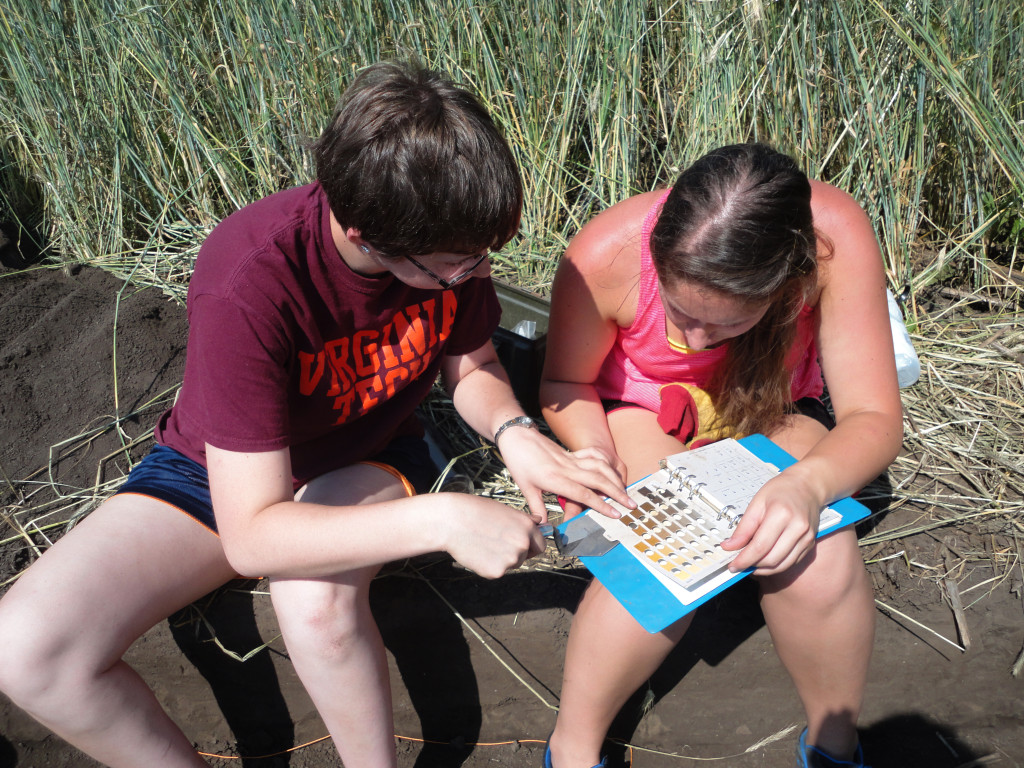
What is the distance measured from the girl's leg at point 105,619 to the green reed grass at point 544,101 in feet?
5.00

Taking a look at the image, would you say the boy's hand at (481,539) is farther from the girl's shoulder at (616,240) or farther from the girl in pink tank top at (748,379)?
the girl's shoulder at (616,240)

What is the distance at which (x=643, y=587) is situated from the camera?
1.33m

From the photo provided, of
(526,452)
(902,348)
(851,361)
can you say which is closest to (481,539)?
(526,452)

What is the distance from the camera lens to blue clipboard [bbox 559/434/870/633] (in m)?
1.27

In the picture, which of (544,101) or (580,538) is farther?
(544,101)

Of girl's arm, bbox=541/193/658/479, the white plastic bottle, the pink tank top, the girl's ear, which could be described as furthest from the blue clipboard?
the white plastic bottle

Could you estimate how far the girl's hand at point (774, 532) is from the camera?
53.4 inches

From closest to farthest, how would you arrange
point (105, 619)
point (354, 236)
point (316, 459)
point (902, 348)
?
point (354, 236) < point (105, 619) < point (316, 459) < point (902, 348)

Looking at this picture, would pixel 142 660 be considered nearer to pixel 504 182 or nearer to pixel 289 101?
pixel 504 182

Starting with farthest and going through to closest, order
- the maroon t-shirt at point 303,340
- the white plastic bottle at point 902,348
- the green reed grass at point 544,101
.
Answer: the green reed grass at point 544,101
the white plastic bottle at point 902,348
the maroon t-shirt at point 303,340

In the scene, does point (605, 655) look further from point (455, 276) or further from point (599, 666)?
point (455, 276)

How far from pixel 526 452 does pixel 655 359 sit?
433 mm

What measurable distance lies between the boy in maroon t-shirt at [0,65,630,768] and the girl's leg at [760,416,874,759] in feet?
1.34

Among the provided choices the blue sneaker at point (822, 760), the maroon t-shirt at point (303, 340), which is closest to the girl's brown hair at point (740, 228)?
the maroon t-shirt at point (303, 340)
